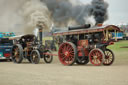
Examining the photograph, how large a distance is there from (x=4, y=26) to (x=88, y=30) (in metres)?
13.4

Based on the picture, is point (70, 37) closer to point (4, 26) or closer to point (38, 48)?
point (38, 48)

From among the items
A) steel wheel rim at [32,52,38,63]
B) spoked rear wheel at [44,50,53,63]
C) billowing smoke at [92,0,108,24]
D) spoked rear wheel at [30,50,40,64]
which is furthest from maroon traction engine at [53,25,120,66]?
billowing smoke at [92,0,108,24]

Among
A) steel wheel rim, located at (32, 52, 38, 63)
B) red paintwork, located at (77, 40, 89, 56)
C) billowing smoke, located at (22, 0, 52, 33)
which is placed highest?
billowing smoke, located at (22, 0, 52, 33)

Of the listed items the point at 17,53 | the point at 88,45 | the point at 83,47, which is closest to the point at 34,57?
the point at 17,53

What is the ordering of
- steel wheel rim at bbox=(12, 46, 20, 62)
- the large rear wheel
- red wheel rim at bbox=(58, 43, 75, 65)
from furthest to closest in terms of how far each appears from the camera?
steel wheel rim at bbox=(12, 46, 20, 62)
red wheel rim at bbox=(58, 43, 75, 65)
the large rear wheel

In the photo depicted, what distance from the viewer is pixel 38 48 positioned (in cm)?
1371

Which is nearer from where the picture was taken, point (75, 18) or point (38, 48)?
point (38, 48)

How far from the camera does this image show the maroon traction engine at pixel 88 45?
1090 cm

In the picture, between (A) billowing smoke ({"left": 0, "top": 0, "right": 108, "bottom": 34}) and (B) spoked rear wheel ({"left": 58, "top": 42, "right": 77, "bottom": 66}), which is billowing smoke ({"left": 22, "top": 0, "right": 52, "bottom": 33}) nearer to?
(A) billowing smoke ({"left": 0, "top": 0, "right": 108, "bottom": 34})

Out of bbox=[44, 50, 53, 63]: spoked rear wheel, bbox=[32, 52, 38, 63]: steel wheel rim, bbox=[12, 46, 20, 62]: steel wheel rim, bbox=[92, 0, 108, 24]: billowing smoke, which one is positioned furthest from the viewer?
bbox=[92, 0, 108, 24]: billowing smoke

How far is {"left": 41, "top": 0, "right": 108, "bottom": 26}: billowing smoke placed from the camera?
17625mm

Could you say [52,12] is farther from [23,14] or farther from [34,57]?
[34,57]

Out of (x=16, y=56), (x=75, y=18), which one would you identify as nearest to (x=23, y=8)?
(x=75, y=18)

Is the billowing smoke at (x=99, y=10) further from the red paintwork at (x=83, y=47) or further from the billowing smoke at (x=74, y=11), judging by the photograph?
the red paintwork at (x=83, y=47)
